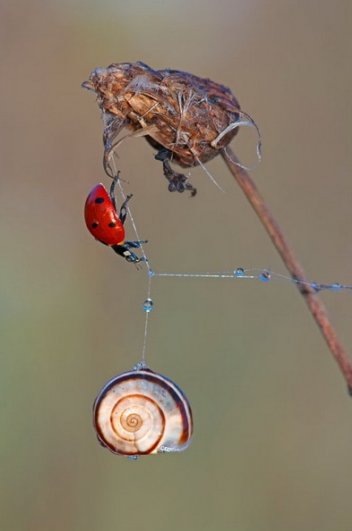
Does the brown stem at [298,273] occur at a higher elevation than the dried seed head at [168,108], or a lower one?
lower

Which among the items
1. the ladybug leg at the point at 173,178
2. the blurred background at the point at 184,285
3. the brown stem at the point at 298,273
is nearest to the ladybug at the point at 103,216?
the ladybug leg at the point at 173,178

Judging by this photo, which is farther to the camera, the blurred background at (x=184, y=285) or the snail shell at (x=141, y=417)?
the blurred background at (x=184, y=285)

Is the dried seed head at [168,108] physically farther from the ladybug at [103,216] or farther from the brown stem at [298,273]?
the ladybug at [103,216]

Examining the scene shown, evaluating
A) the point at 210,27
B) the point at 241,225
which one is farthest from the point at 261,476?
the point at 210,27

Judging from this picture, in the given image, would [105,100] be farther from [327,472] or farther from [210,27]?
[210,27]

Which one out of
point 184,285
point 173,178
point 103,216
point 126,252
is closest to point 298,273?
point 173,178

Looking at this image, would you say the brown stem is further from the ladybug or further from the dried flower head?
the ladybug
